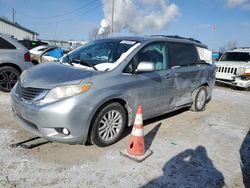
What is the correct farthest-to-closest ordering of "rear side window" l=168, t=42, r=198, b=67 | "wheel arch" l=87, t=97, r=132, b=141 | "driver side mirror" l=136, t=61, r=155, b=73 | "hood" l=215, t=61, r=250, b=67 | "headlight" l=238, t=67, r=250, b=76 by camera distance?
"hood" l=215, t=61, r=250, b=67, "headlight" l=238, t=67, r=250, b=76, "rear side window" l=168, t=42, r=198, b=67, "driver side mirror" l=136, t=61, r=155, b=73, "wheel arch" l=87, t=97, r=132, b=141

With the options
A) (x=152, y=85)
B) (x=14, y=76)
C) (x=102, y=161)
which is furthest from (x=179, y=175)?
(x=14, y=76)

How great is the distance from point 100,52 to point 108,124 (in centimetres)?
144

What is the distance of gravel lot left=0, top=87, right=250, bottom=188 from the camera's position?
9.84ft

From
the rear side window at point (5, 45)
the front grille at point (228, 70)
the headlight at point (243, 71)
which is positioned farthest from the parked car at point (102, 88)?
the front grille at point (228, 70)

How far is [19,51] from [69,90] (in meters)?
4.15

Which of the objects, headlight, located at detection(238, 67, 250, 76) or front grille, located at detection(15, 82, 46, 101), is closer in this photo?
front grille, located at detection(15, 82, 46, 101)

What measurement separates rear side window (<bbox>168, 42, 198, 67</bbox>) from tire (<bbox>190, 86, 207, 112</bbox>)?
2.48ft

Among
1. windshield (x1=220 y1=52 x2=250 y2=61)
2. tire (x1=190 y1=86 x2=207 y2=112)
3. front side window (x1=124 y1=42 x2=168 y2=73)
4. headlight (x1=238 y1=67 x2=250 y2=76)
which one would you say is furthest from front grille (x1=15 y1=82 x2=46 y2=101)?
windshield (x1=220 y1=52 x2=250 y2=61)

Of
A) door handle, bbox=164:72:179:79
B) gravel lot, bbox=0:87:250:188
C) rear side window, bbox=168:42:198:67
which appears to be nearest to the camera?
gravel lot, bbox=0:87:250:188

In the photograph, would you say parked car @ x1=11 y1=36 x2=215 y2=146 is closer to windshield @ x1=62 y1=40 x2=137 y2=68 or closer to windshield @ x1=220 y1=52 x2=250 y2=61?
windshield @ x1=62 y1=40 x2=137 y2=68

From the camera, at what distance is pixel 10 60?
6.55 m

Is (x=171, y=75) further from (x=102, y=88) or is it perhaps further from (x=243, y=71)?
(x=243, y=71)

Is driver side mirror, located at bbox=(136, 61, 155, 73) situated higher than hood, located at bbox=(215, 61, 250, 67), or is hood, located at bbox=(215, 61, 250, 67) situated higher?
driver side mirror, located at bbox=(136, 61, 155, 73)

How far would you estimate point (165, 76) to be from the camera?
4.60 metres
